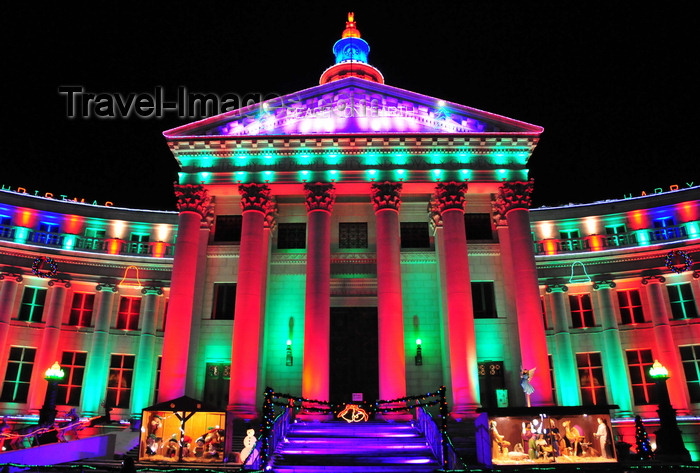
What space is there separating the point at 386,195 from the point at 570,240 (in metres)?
13.3

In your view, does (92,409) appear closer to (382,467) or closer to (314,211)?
(314,211)

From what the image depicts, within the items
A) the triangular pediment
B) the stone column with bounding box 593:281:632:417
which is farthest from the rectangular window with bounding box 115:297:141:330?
the stone column with bounding box 593:281:632:417

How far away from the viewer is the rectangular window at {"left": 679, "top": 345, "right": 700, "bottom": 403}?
31984 millimetres

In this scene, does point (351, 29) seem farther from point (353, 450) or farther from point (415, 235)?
point (353, 450)

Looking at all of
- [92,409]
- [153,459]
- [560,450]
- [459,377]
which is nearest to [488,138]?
[459,377]

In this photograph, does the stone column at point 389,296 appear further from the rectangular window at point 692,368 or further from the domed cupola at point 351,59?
the domed cupola at point 351,59

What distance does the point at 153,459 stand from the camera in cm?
1966

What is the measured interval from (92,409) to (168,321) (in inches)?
405

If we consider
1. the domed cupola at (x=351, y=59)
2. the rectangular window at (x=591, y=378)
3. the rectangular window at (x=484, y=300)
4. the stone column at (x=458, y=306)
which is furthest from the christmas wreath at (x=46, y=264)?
the rectangular window at (x=591, y=378)

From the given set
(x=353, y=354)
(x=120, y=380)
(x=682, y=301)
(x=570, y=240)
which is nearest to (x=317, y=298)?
(x=353, y=354)

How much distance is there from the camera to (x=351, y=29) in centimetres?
5606

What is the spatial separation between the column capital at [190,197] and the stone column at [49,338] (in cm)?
1089

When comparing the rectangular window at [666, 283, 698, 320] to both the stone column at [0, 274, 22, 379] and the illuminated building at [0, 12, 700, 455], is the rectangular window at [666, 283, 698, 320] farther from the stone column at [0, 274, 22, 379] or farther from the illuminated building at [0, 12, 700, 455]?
the stone column at [0, 274, 22, 379]

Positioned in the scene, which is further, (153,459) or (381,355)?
(381,355)
